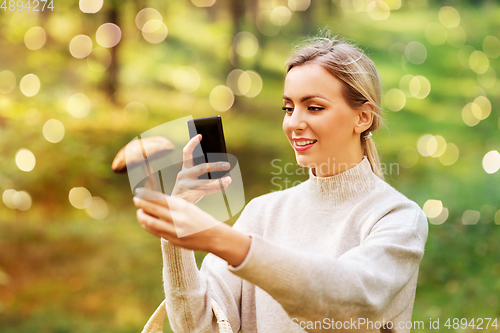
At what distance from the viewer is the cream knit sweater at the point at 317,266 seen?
667 mm

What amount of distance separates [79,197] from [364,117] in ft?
7.65

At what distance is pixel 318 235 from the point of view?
1063 mm

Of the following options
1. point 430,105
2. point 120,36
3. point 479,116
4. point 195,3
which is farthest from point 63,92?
point 479,116

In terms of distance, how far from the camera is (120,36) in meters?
3.06

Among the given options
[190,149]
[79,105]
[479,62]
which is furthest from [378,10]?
[190,149]

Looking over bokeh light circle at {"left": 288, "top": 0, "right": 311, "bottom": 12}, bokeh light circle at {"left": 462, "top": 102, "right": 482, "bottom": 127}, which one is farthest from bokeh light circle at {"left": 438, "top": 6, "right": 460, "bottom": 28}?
bokeh light circle at {"left": 288, "top": 0, "right": 311, "bottom": 12}

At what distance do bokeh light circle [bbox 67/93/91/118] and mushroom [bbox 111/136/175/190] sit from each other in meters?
2.33

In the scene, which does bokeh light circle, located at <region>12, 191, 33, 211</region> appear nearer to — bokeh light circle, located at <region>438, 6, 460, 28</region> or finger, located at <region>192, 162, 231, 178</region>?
finger, located at <region>192, 162, 231, 178</region>

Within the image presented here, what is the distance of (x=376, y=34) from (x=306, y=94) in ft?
8.43

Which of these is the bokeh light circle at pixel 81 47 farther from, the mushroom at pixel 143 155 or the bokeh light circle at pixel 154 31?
the mushroom at pixel 143 155

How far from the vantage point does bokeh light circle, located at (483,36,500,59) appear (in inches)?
119

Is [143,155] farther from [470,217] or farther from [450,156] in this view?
[450,156]

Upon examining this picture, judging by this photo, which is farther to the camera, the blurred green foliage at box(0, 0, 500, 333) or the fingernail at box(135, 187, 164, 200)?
the blurred green foliage at box(0, 0, 500, 333)

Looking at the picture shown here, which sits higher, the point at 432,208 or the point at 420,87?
the point at 420,87
